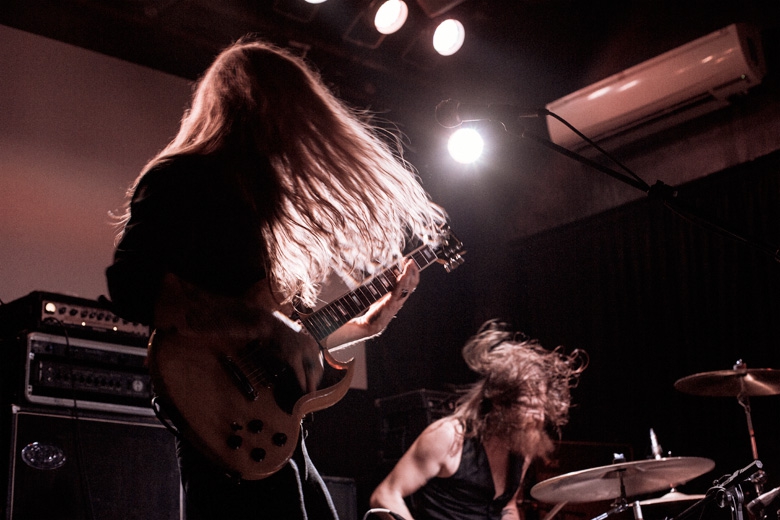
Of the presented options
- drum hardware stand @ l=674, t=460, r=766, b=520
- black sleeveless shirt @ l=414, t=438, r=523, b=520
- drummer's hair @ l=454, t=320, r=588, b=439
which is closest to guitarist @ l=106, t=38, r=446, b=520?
drum hardware stand @ l=674, t=460, r=766, b=520

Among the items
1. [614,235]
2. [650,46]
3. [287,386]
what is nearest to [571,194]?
Answer: [614,235]

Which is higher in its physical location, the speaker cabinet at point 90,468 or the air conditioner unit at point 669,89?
the air conditioner unit at point 669,89

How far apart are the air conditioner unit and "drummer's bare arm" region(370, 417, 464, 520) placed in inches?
97.8

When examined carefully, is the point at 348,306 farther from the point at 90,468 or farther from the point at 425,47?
the point at 425,47

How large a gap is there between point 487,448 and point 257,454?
293 centimetres

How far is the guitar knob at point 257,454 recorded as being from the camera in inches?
62.1

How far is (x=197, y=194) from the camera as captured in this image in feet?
5.56

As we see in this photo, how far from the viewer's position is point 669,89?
504cm

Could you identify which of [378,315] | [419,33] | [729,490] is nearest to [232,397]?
[378,315]

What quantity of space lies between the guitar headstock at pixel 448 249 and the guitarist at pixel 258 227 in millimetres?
328

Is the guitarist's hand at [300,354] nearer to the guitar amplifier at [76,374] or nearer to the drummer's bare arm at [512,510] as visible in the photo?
the guitar amplifier at [76,374]

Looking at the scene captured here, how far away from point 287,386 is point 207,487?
0.27 m

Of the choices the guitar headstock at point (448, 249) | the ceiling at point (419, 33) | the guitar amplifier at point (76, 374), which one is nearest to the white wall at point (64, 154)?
the ceiling at point (419, 33)

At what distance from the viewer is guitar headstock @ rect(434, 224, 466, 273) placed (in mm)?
2574
